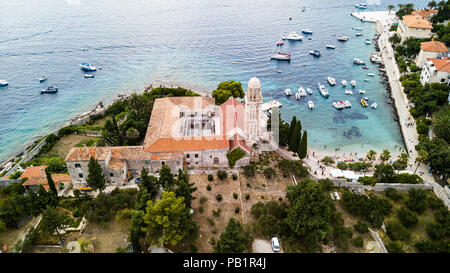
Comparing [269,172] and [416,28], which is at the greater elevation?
[416,28]

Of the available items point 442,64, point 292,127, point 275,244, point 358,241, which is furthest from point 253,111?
point 442,64

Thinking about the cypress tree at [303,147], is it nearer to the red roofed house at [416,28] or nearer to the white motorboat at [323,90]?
the white motorboat at [323,90]

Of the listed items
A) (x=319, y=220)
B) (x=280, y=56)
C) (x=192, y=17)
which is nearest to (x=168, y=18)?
(x=192, y=17)

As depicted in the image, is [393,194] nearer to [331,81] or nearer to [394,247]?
[394,247]

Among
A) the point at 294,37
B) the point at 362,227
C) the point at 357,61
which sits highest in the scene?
the point at 294,37

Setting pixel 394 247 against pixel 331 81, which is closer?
pixel 394 247

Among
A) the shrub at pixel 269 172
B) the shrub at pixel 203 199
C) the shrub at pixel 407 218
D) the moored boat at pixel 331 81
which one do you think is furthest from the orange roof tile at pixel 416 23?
the shrub at pixel 203 199

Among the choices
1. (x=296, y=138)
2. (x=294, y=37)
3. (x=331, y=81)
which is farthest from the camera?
(x=294, y=37)
